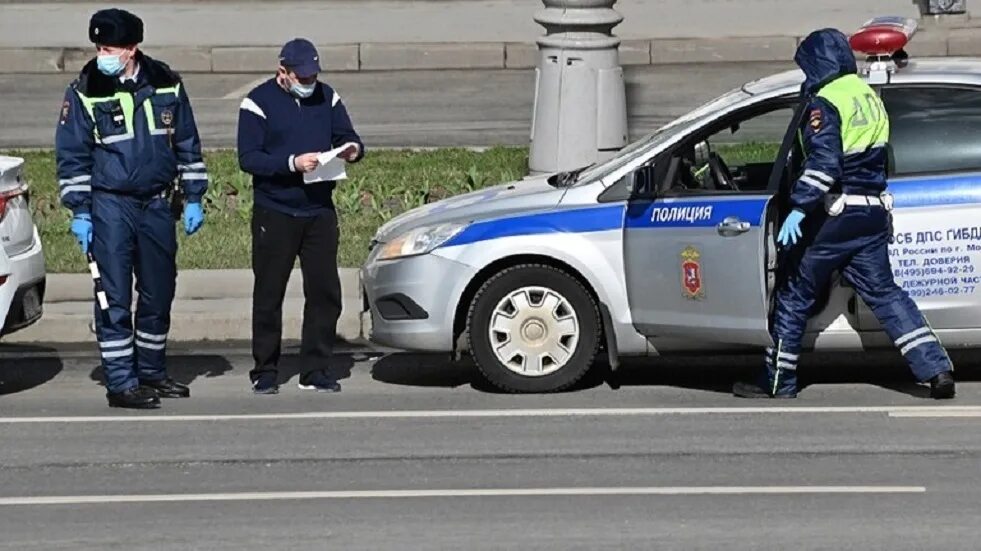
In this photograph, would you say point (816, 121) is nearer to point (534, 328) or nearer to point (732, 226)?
point (732, 226)

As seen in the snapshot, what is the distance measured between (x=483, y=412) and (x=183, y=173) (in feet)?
5.80

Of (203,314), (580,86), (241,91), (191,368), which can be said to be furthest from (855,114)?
(241,91)

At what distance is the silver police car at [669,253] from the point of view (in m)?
9.63

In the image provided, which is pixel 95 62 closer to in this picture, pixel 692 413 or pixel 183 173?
pixel 183 173

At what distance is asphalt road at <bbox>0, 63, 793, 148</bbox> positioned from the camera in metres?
18.8

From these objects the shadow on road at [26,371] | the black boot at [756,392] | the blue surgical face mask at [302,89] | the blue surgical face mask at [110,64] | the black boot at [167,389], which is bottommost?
the shadow on road at [26,371]

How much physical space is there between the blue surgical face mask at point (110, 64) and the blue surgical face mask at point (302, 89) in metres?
0.79

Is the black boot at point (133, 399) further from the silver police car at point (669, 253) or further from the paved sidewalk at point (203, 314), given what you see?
the paved sidewalk at point (203, 314)

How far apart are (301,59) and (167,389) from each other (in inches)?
67.1

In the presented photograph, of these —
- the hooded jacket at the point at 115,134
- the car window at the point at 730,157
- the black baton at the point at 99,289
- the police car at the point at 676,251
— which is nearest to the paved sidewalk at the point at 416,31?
the car window at the point at 730,157

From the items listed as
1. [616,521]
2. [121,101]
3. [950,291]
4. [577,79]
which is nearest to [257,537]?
[616,521]

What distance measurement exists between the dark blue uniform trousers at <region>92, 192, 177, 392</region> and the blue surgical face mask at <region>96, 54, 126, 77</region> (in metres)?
0.56

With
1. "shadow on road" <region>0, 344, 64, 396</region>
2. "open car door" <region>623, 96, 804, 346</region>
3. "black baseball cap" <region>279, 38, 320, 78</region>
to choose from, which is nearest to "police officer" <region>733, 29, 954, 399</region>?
"open car door" <region>623, 96, 804, 346</region>

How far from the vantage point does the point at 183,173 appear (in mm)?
9938
